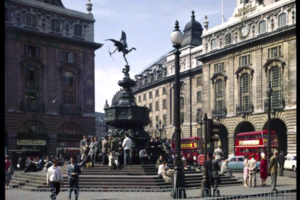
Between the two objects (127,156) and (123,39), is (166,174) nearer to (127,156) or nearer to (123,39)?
(127,156)

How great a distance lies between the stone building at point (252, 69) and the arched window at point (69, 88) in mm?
20925

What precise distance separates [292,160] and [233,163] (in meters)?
5.73

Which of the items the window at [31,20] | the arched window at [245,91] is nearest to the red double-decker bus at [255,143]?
the arched window at [245,91]

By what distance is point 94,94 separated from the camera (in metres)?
63.6

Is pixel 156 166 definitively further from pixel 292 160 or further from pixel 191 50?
pixel 191 50

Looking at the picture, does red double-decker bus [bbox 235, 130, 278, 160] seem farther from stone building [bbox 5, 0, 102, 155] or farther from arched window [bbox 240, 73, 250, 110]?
stone building [bbox 5, 0, 102, 155]

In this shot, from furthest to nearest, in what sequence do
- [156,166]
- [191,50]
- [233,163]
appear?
[191,50], [233,163], [156,166]

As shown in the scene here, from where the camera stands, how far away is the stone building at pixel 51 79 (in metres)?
55.3

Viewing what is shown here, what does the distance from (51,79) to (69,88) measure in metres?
3.00

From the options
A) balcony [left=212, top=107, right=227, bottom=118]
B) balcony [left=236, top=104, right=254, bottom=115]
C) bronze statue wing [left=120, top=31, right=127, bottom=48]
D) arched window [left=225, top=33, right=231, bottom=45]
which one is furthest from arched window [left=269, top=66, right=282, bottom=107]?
bronze statue wing [left=120, top=31, right=127, bottom=48]

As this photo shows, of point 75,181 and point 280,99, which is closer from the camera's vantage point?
point 75,181

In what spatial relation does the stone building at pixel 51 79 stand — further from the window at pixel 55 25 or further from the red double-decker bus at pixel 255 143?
the red double-decker bus at pixel 255 143

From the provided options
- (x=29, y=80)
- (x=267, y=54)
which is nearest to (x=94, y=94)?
(x=29, y=80)

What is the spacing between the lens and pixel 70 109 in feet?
198
